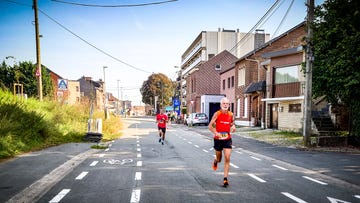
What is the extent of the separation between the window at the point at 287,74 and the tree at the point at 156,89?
64218 millimetres

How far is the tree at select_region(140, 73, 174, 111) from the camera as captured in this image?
8819 centimetres

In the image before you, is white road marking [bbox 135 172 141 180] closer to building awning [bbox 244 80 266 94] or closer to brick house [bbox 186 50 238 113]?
building awning [bbox 244 80 266 94]

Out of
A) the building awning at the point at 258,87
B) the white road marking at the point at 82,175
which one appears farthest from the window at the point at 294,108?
the white road marking at the point at 82,175

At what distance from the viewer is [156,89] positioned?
88.2 meters

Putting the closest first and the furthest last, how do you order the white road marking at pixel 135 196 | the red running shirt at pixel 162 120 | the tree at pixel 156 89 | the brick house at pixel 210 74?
1. the white road marking at pixel 135 196
2. the red running shirt at pixel 162 120
3. the brick house at pixel 210 74
4. the tree at pixel 156 89

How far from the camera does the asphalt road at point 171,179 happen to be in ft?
17.8

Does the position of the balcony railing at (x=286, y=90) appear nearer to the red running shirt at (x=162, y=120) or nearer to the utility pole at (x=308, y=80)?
the utility pole at (x=308, y=80)

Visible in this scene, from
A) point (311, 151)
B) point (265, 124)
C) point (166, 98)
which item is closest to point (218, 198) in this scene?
point (311, 151)

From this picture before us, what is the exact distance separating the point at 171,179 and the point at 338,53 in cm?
1002

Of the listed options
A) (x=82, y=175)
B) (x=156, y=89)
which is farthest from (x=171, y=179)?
(x=156, y=89)

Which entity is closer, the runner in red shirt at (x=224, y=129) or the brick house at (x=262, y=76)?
the runner in red shirt at (x=224, y=129)

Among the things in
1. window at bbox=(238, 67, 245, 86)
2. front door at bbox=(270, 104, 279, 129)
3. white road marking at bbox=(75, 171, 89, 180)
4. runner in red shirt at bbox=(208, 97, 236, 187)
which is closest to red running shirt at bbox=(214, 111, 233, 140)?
runner in red shirt at bbox=(208, 97, 236, 187)

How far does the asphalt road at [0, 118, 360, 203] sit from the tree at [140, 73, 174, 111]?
7799cm

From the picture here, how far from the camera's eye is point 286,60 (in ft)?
75.8
